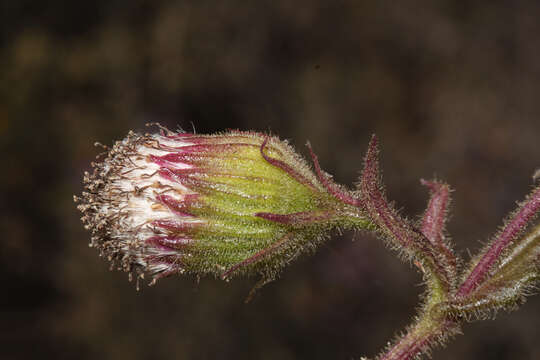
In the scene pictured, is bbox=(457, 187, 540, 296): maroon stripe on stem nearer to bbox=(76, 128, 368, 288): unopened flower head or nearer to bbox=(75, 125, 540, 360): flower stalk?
bbox=(75, 125, 540, 360): flower stalk

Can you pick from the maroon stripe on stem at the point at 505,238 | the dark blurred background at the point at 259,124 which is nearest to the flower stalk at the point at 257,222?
the maroon stripe on stem at the point at 505,238

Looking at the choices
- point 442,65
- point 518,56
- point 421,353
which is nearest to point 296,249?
point 421,353

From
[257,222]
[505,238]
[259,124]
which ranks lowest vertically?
[505,238]

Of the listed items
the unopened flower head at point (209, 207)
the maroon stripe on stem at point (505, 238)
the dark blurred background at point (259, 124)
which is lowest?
the maroon stripe on stem at point (505, 238)

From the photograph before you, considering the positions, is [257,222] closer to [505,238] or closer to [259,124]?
[505,238]

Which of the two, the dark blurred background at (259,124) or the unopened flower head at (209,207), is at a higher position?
the dark blurred background at (259,124)

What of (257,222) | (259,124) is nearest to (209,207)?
(257,222)

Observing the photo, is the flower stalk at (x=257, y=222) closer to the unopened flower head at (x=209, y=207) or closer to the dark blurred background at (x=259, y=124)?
the unopened flower head at (x=209, y=207)

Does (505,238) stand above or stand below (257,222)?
below
